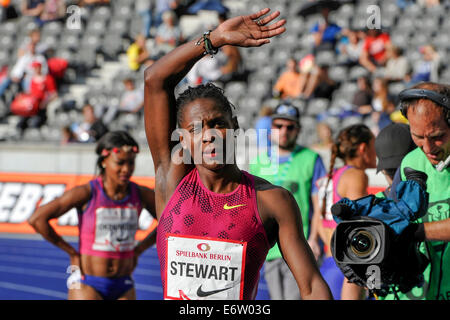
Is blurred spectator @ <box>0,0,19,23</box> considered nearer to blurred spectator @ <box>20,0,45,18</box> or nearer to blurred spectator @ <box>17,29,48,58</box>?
blurred spectator @ <box>20,0,45,18</box>

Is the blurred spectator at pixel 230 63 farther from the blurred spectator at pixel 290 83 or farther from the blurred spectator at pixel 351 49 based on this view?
the blurred spectator at pixel 351 49

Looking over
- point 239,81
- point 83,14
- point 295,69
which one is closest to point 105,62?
point 83,14

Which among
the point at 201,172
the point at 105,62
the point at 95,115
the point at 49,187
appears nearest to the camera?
the point at 201,172

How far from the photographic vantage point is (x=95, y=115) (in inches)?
578

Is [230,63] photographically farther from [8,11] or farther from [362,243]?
[362,243]

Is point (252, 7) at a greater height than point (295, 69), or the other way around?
point (252, 7)

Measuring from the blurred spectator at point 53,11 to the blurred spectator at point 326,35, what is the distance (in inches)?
324

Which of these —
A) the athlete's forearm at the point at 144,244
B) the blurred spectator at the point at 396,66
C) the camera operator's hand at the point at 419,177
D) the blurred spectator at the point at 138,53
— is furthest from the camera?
the blurred spectator at the point at 138,53

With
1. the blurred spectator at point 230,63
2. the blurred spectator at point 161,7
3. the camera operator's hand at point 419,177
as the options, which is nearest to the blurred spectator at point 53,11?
the blurred spectator at point 161,7

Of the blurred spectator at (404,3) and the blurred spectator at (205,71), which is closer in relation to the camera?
the blurred spectator at (205,71)

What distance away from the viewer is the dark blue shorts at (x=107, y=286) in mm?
5777

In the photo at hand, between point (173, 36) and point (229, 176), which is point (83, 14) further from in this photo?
point (229, 176)
